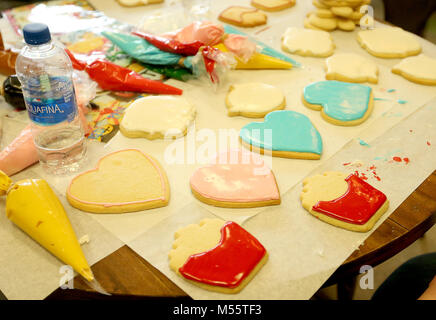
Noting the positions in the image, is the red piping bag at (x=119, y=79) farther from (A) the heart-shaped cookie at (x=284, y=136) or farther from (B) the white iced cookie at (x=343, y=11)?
(B) the white iced cookie at (x=343, y=11)

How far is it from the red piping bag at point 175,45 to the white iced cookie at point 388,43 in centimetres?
70

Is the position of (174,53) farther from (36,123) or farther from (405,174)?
(405,174)

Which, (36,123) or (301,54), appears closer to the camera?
(36,123)

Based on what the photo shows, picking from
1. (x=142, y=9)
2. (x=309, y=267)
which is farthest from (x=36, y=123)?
(x=142, y=9)

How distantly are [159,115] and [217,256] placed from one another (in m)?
0.56

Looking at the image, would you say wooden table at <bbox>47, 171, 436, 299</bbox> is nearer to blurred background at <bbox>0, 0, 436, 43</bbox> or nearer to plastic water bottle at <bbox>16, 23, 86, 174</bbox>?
plastic water bottle at <bbox>16, 23, 86, 174</bbox>

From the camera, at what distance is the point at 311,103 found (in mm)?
1339

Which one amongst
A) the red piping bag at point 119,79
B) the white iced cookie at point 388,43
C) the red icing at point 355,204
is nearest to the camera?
the red icing at point 355,204

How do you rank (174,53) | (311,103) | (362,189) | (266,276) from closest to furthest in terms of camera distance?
(266,276) < (362,189) < (311,103) < (174,53)

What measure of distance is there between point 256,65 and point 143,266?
92cm

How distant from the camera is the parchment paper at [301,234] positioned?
0.85 meters

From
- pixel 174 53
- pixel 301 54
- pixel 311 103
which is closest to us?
pixel 311 103

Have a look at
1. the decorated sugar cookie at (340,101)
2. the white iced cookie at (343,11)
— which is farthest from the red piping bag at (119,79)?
the white iced cookie at (343,11)

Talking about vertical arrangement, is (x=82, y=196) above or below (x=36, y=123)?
below
